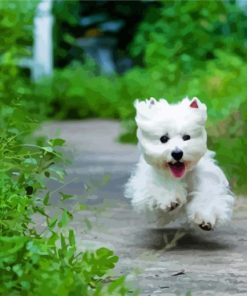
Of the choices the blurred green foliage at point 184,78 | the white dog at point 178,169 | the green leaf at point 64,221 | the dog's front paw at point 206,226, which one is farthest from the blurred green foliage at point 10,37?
the green leaf at point 64,221

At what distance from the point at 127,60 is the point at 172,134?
38.3ft

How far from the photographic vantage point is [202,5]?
12.3 meters

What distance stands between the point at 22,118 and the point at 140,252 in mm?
963

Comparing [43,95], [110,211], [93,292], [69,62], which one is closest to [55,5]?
[69,62]

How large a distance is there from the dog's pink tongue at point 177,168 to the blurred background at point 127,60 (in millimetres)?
1545

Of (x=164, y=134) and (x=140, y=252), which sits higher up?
(x=164, y=134)

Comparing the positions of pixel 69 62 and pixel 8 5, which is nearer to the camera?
pixel 8 5

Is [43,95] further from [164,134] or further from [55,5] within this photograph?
[164,134]

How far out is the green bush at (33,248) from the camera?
10.7ft

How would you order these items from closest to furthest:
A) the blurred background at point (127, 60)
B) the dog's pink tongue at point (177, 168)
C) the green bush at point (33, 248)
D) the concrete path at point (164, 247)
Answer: the green bush at point (33, 248), the concrete path at point (164, 247), the dog's pink tongue at point (177, 168), the blurred background at point (127, 60)

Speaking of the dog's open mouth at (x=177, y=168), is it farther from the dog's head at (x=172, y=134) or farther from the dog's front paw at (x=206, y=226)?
the dog's front paw at (x=206, y=226)

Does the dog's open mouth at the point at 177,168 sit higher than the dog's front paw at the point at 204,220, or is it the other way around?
the dog's open mouth at the point at 177,168

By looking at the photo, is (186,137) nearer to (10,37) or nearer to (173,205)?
(173,205)

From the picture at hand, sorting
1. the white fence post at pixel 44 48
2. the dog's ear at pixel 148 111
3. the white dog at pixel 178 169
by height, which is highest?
the dog's ear at pixel 148 111
